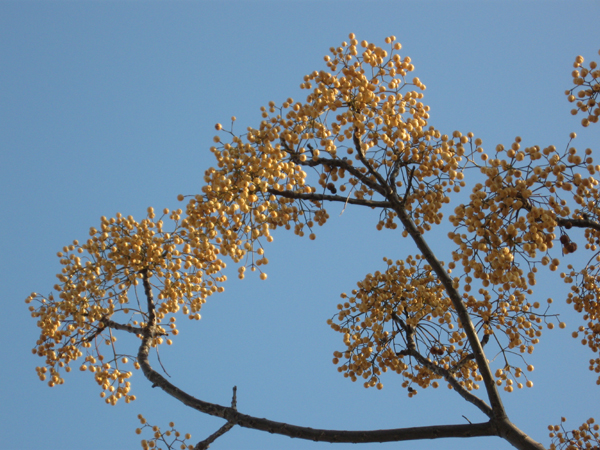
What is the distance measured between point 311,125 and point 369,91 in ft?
2.11

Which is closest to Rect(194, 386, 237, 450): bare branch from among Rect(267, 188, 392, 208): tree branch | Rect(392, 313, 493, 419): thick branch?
Rect(267, 188, 392, 208): tree branch

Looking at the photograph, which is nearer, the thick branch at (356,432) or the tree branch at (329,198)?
the thick branch at (356,432)

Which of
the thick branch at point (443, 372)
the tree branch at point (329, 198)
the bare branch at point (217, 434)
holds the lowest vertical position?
the bare branch at point (217, 434)

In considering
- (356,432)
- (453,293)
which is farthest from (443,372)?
(356,432)

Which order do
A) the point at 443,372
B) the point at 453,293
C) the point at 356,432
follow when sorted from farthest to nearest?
1. the point at 443,372
2. the point at 453,293
3. the point at 356,432

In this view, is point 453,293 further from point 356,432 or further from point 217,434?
point 217,434

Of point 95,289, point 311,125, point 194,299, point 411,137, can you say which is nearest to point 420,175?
point 411,137

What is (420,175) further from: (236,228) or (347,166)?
(236,228)

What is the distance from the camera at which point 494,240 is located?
13.2 ft

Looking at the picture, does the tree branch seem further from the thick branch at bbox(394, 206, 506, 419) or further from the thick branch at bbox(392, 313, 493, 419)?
the thick branch at bbox(392, 313, 493, 419)

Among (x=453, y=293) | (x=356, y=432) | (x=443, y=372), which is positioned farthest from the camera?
(x=443, y=372)

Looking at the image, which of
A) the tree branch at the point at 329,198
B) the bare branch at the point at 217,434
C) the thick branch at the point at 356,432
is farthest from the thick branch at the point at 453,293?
the bare branch at the point at 217,434

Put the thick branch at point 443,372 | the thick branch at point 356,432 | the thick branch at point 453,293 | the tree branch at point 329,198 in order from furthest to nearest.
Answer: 1. the thick branch at point 443,372
2. the tree branch at point 329,198
3. the thick branch at point 453,293
4. the thick branch at point 356,432

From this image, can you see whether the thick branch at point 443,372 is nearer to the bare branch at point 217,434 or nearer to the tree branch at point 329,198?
the tree branch at point 329,198
